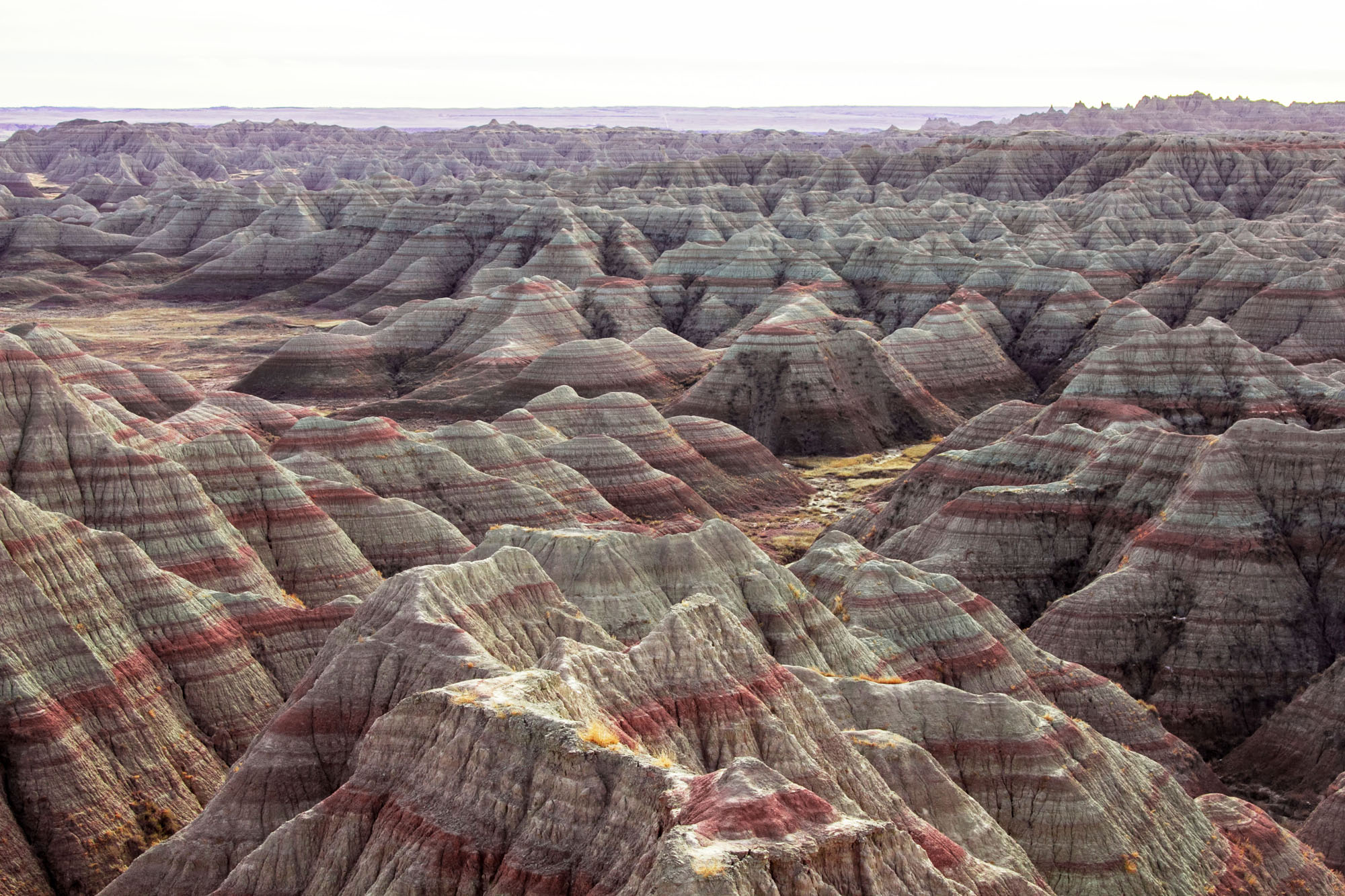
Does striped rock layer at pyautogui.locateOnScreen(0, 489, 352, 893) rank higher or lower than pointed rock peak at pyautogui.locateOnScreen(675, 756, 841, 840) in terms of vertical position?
lower

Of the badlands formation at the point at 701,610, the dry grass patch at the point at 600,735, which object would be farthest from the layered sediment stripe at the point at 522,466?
the dry grass patch at the point at 600,735

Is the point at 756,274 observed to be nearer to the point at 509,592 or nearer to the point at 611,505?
the point at 611,505

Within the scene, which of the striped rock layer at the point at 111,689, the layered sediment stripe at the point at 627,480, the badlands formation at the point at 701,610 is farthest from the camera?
the layered sediment stripe at the point at 627,480

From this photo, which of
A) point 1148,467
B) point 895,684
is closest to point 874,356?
point 1148,467

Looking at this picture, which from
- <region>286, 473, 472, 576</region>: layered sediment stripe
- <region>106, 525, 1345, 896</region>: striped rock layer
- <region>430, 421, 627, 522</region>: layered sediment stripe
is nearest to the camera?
<region>106, 525, 1345, 896</region>: striped rock layer

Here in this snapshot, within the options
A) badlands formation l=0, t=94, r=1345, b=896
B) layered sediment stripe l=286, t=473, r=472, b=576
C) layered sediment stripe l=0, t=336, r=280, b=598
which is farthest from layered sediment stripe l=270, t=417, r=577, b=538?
layered sediment stripe l=0, t=336, r=280, b=598

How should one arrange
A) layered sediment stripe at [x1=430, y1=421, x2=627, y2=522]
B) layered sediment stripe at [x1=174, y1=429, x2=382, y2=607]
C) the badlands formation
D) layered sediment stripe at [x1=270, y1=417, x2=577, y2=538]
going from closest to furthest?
the badlands formation, layered sediment stripe at [x1=174, y1=429, x2=382, y2=607], layered sediment stripe at [x1=270, y1=417, x2=577, y2=538], layered sediment stripe at [x1=430, y1=421, x2=627, y2=522]

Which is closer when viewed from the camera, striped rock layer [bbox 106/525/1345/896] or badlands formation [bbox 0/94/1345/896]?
striped rock layer [bbox 106/525/1345/896]

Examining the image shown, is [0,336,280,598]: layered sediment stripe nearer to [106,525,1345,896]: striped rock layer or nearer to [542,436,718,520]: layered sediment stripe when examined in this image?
[106,525,1345,896]: striped rock layer

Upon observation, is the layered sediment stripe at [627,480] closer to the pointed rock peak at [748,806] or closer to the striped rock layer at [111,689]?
the striped rock layer at [111,689]
